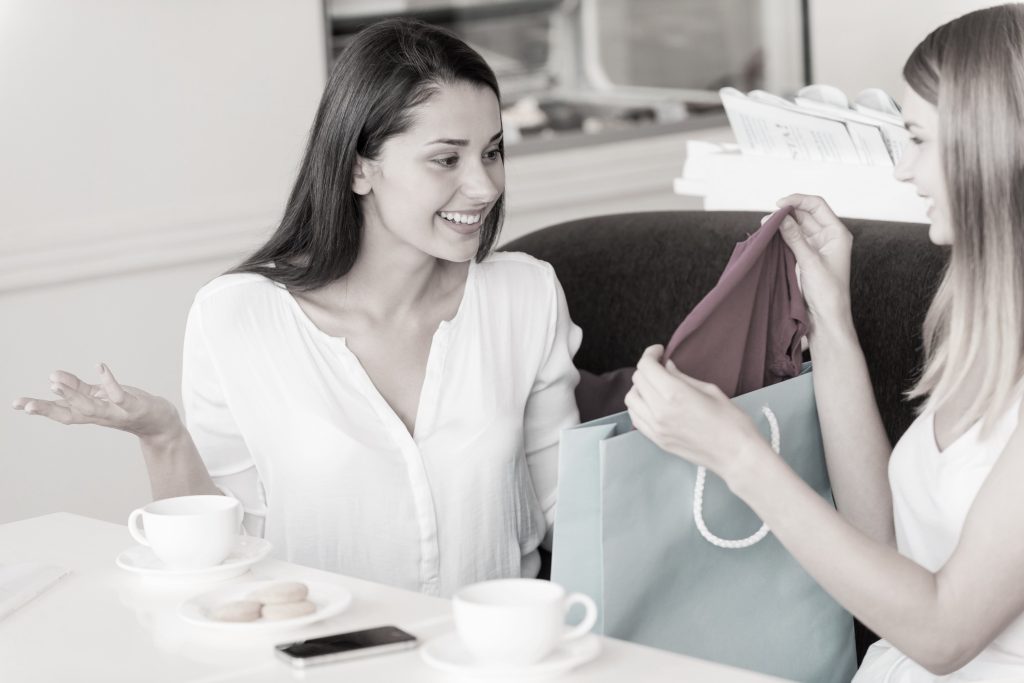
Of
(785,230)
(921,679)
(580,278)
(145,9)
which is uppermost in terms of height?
(145,9)

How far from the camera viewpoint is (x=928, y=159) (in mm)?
1308

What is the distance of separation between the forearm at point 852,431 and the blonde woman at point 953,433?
97mm

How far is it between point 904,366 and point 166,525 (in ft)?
3.06

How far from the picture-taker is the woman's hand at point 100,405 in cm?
141

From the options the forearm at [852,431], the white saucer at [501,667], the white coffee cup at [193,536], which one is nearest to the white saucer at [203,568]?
the white coffee cup at [193,536]

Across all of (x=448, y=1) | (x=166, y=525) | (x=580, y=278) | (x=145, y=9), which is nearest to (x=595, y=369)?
(x=580, y=278)

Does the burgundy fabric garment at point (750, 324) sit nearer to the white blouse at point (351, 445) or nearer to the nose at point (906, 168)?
the nose at point (906, 168)

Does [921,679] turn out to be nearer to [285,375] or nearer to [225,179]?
[285,375]

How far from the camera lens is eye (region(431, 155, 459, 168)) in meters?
1.70

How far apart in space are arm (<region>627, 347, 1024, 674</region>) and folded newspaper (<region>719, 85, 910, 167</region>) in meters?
0.69

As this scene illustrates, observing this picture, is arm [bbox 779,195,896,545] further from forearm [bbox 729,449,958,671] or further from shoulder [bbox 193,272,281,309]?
shoulder [bbox 193,272,281,309]

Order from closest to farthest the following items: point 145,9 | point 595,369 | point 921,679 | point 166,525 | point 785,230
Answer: point 166,525 → point 921,679 → point 785,230 → point 595,369 → point 145,9

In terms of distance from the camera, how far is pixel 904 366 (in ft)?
5.45

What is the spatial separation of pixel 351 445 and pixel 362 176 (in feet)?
1.19
